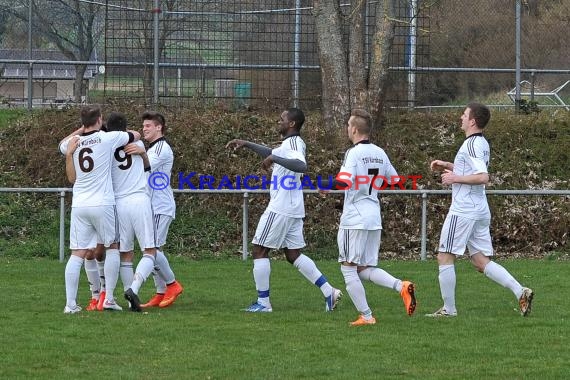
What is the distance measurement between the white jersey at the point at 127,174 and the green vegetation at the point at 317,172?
5.99 meters

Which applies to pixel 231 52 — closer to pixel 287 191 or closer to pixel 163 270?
pixel 163 270

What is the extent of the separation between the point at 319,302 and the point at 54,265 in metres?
4.99

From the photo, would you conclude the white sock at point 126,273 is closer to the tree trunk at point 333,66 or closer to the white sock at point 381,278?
the white sock at point 381,278

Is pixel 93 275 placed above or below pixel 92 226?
below

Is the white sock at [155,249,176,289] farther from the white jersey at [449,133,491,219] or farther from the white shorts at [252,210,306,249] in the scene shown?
the white jersey at [449,133,491,219]

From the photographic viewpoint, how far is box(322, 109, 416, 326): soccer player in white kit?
1009 centimetres

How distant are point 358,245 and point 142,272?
7.38 ft

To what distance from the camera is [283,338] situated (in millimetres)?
9406

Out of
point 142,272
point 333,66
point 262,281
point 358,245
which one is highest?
point 333,66

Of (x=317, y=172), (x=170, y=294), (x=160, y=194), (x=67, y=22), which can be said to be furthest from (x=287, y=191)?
(x=67, y=22)

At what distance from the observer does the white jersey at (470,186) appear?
34.4 feet

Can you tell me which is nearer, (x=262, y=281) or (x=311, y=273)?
(x=262, y=281)

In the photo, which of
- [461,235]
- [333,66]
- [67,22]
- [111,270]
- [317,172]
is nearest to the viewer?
[461,235]

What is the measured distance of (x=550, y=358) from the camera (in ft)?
27.9
